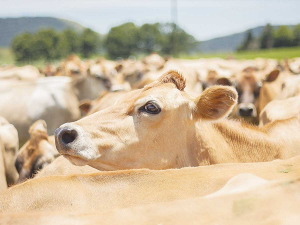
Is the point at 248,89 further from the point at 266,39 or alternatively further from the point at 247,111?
the point at 266,39

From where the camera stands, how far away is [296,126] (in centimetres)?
396

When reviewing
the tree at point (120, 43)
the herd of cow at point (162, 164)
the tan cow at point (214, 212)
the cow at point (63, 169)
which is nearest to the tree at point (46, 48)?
the tree at point (120, 43)

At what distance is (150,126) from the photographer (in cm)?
329

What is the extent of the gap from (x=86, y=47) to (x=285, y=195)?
100m

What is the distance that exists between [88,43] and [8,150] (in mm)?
95069

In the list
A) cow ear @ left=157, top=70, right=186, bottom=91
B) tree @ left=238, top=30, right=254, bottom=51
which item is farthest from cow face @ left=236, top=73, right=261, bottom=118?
tree @ left=238, top=30, right=254, bottom=51

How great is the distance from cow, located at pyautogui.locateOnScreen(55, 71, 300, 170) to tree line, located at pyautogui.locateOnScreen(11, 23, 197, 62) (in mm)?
81829

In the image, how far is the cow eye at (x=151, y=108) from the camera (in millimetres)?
3244

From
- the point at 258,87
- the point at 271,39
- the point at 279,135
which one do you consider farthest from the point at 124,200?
the point at 271,39

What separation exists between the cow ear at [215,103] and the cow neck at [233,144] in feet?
0.70

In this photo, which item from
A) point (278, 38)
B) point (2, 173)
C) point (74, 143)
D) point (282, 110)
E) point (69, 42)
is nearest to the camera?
point (74, 143)

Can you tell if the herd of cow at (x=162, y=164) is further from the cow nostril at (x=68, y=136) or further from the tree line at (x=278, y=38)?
the tree line at (x=278, y=38)

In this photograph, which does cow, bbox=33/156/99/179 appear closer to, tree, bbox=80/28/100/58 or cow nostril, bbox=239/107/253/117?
cow nostril, bbox=239/107/253/117

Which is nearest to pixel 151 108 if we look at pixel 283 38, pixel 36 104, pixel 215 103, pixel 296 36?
pixel 215 103
